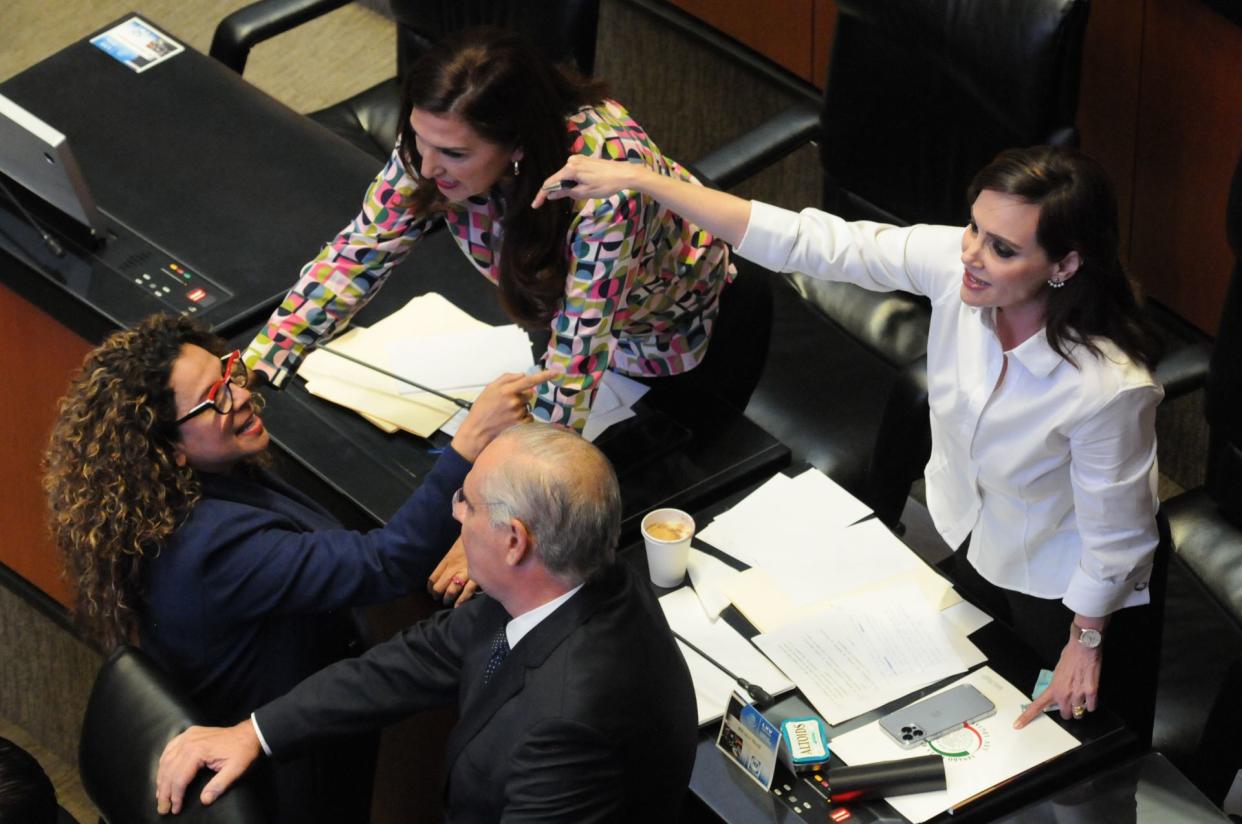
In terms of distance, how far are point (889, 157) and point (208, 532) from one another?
56.8 inches

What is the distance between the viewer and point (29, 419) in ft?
9.76

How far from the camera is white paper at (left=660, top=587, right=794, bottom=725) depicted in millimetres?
2080

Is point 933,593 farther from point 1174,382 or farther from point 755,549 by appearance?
point 1174,382

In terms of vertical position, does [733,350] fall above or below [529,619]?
below

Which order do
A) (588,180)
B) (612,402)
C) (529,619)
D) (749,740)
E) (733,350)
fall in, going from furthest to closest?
(733,350) < (612,402) < (588,180) < (749,740) < (529,619)

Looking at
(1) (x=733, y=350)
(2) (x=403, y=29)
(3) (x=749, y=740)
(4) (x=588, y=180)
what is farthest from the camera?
(2) (x=403, y=29)

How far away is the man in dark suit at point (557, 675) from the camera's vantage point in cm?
176

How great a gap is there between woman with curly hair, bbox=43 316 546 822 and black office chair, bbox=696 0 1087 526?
712 mm

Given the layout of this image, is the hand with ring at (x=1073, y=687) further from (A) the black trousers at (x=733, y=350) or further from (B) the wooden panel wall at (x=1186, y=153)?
(B) the wooden panel wall at (x=1186, y=153)

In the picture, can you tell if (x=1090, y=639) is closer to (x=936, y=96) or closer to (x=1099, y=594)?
(x=1099, y=594)

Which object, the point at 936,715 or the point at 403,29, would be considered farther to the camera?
the point at 403,29

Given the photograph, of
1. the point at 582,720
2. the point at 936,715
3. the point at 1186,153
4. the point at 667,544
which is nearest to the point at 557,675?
the point at 582,720

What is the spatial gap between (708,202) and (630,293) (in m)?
0.24

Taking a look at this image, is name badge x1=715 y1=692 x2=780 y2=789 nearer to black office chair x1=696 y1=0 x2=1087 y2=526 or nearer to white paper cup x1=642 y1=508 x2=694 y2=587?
white paper cup x1=642 y1=508 x2=694 y2=587
